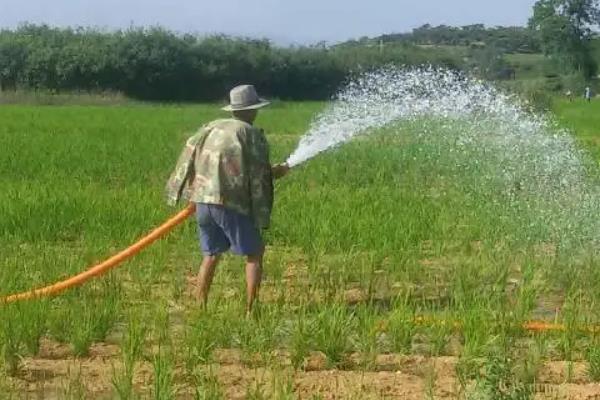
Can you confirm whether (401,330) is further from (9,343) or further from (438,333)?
(9,343)

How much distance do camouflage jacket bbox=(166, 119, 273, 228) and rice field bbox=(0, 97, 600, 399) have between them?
0.50m

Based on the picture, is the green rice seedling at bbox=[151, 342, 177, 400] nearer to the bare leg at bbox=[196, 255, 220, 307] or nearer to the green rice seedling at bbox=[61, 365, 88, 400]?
the green rice seedling at bbox=[61, 365, 88, 400]

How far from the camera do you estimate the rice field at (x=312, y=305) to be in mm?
4133

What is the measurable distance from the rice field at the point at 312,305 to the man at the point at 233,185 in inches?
11.2

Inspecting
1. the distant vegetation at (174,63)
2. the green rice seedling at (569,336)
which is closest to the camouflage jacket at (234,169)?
the green rice seedling at (569,336)

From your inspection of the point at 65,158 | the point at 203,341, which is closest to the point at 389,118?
the point at 203,341

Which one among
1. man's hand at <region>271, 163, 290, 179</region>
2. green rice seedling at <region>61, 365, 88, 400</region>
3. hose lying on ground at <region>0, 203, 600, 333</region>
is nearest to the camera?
green rice seedling at <region>61, 365, 88, 400</region>

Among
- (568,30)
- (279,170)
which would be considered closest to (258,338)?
(279,170)

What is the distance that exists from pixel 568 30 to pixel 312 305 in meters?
63.3

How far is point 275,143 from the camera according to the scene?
18.9 meters

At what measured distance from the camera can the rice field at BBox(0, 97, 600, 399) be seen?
4.13m

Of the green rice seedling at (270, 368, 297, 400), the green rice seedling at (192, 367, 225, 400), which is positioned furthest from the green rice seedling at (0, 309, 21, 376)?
the green rice seedling at (270, 368, 297, 400)

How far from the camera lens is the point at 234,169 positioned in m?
5.33

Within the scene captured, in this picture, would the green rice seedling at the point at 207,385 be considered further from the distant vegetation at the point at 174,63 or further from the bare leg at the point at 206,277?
the distant vegetation at the point at 174,63
